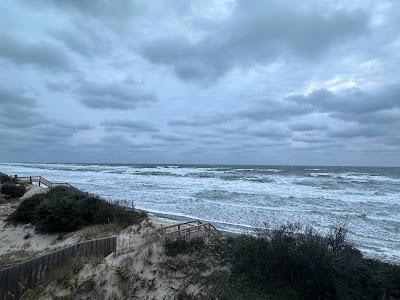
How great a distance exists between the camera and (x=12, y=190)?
30.7 metres

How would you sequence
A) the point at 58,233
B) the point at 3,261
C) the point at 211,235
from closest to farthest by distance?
the point at 211,235, the point at 3,261, the point at 58,233

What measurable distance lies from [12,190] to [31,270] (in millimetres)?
22141

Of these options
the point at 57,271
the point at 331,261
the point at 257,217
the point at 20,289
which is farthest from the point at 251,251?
the point at 257,217

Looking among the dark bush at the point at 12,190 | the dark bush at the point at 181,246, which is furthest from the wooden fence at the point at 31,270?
the dark bush at the point at 12,190

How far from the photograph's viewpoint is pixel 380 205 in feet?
109

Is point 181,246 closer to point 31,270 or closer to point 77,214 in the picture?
point 31,270

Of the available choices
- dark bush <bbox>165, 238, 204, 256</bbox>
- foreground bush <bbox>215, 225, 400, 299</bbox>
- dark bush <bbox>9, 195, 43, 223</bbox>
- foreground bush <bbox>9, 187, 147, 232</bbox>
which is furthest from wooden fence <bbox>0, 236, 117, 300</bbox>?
dark bush <bbox>9, 195, 43, 223</bbox>

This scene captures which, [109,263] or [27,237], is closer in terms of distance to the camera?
[109,263]

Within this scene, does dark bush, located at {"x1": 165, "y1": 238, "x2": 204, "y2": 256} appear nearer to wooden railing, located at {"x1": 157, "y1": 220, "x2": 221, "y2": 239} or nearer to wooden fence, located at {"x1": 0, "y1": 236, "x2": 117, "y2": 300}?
wooden railing, located at {"x1": 157, "y1": 220, "x2": 221, "y2": 239}

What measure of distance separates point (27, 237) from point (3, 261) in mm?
2990

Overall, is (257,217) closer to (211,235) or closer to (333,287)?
(211,235)

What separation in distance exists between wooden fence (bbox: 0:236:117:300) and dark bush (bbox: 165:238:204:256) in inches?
98.6

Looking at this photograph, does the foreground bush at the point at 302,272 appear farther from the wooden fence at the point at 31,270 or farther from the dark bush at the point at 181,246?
the wooden fence at the point at 31,270

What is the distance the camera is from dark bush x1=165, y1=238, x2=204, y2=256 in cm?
1238
